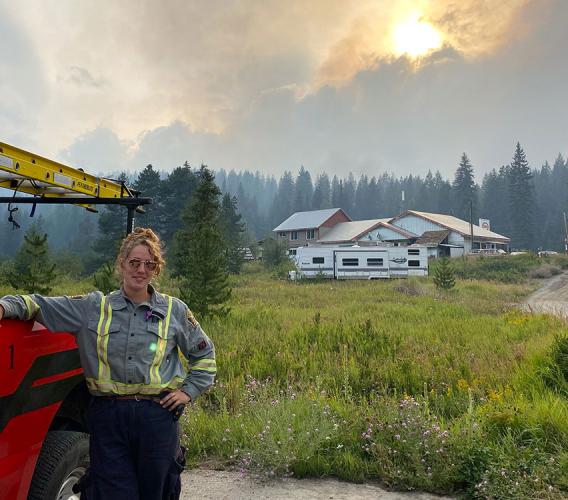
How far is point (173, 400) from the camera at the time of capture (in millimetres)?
2355

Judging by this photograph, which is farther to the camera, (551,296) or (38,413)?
(551,296)

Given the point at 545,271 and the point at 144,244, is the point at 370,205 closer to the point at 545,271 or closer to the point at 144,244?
the point at 545,271

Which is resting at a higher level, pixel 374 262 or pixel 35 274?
pixel 374 262

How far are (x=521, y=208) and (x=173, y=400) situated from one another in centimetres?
8751

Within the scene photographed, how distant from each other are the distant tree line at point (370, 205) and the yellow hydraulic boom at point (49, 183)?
105ft

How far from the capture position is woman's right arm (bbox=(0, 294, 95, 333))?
2.10 metres

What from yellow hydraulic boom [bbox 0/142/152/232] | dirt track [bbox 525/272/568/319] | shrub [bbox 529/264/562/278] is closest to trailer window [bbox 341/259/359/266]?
dirt track [bbox 525/272/568/319]

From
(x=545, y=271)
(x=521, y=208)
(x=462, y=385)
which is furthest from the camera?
(x=521, y=208)

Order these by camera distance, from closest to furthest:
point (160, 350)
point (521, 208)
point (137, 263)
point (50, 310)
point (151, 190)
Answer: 1. point (50, 310)
2. point (160, 350)
3. point (137, 263)
4. point (151, 190)
5. point (521, 208)

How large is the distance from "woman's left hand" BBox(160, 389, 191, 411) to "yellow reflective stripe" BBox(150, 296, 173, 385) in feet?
0.31

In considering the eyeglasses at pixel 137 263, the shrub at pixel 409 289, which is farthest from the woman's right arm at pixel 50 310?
the shrub at pixel 409 289

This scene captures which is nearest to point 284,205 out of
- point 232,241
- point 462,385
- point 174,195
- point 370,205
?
point 370,205

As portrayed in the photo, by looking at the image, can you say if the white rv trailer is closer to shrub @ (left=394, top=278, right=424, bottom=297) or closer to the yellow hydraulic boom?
shrub @ (left=394, top=278, right=424, bottom=297)

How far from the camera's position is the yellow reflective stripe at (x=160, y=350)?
2.34 m
